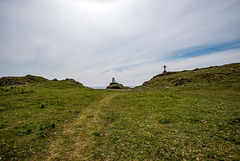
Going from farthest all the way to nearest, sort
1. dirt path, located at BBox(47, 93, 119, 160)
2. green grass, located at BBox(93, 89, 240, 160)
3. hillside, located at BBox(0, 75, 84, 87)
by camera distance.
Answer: hillside, located at BBox(0, 75, 84, 87), dirt path, located at BBox(47, 93, 119, 160), green grass, located at BBox(93, 89, 240, 160)

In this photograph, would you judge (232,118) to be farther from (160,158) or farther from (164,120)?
(160,158)

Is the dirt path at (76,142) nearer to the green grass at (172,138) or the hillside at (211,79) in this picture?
the green grass at (172,138)

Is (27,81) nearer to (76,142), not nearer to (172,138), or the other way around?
(76,142)

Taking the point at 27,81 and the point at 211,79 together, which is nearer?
the point at 211,79

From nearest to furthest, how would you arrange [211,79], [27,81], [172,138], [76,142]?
[76,142], [172,138], [211,79], [27,81]

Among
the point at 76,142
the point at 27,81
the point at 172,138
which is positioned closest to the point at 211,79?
the point at 172,138

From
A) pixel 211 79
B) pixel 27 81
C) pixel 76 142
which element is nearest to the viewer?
pixel 76 142

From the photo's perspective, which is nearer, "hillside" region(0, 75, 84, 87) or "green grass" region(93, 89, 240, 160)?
"green grass" region(93, 89, 240, 160)

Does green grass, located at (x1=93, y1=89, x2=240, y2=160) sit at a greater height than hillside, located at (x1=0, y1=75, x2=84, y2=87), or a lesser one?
lesser

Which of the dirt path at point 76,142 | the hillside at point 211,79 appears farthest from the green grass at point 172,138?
the hillside at point 211,79

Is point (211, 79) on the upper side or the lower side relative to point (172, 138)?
upper

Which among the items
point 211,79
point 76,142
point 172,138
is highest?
point 211,79

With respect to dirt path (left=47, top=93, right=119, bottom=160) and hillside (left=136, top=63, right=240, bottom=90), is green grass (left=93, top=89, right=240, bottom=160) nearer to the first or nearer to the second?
dirt path (left=47, top=93, right=119, bottom=160)

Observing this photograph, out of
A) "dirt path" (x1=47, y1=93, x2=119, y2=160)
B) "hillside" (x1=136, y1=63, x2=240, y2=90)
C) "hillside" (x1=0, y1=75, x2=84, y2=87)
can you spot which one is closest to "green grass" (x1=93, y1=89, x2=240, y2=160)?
"dirt path" (x1=47, y1=93, x2=119, y2=160)
